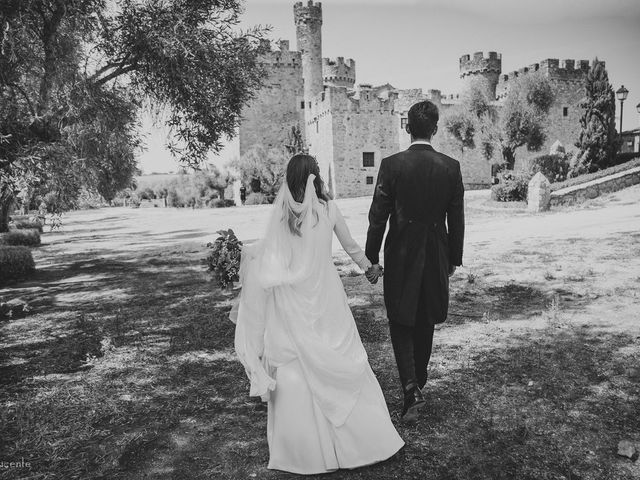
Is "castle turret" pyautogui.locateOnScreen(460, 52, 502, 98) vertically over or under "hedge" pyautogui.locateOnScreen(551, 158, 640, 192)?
over

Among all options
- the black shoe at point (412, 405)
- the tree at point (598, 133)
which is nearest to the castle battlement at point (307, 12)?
the tree at point (598, 133)

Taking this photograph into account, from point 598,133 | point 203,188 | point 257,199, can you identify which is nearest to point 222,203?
point 257,199

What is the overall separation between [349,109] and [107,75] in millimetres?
29772

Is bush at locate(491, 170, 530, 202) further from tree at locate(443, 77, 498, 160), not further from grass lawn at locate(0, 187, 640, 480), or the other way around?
tree at locate(443, 77, 498, 160)

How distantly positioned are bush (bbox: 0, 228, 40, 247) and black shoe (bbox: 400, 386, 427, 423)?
1772 centimetres

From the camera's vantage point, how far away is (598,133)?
89.7ft

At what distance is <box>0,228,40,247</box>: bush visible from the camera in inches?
684

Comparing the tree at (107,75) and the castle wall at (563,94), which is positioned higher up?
the castle wall at (563,94)

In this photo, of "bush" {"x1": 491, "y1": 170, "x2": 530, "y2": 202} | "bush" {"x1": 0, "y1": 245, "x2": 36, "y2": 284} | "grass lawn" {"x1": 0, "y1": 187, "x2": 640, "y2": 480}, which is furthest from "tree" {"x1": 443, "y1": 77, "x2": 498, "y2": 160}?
"bush" {"x1": 0, "y1": 245, "x2": 36, "y2": 284}

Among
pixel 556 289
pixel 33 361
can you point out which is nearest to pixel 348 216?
pixel 556 289

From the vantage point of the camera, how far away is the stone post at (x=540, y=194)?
18.4 m

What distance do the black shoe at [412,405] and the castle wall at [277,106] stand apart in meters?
40.9

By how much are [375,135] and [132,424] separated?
35.4 meters

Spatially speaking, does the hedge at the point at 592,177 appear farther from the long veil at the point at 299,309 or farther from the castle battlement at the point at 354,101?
the long veil at the point at 299,309
